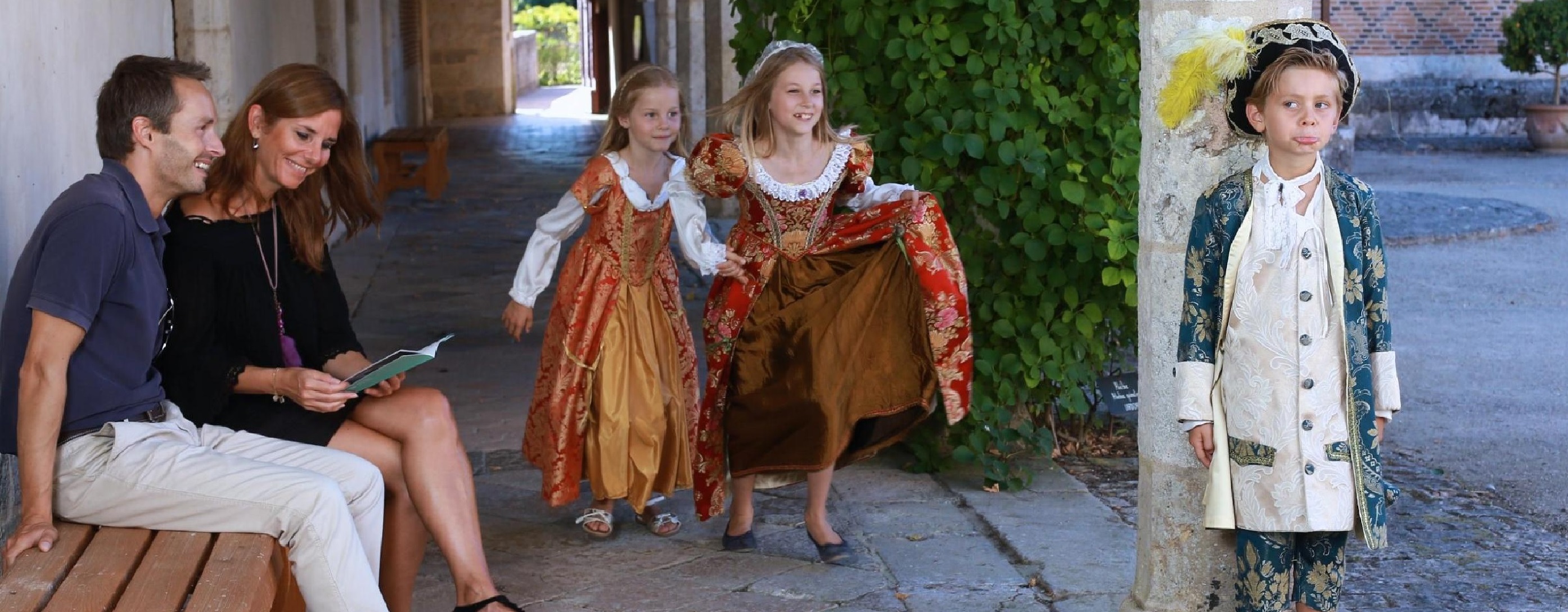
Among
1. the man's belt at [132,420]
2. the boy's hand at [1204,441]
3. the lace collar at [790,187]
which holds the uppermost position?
the lace collar at [790,187]

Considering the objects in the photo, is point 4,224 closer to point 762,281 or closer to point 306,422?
point 306,422

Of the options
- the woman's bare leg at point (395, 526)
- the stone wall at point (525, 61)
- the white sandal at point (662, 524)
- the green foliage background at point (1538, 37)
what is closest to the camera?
the woman's bare leg at point (395, 526)

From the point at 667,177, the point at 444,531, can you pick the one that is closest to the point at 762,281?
the point at 667,177

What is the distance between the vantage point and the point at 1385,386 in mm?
2998

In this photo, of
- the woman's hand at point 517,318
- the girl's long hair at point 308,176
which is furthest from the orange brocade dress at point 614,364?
the girl's long hair at point 308,176

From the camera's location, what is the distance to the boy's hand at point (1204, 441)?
3051 mm

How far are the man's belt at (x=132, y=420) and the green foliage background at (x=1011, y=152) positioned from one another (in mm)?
2429

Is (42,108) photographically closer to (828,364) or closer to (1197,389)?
(828,364)

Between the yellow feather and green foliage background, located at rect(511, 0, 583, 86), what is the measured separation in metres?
33.0

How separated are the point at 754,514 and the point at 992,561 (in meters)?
0.77

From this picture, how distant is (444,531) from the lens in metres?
3.36

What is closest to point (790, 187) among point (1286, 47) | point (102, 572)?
point (1286, 47)

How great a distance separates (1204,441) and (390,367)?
155cm

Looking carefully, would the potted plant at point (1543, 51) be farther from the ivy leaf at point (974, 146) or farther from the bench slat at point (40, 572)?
Result: the bench slat at point (40, 572)
